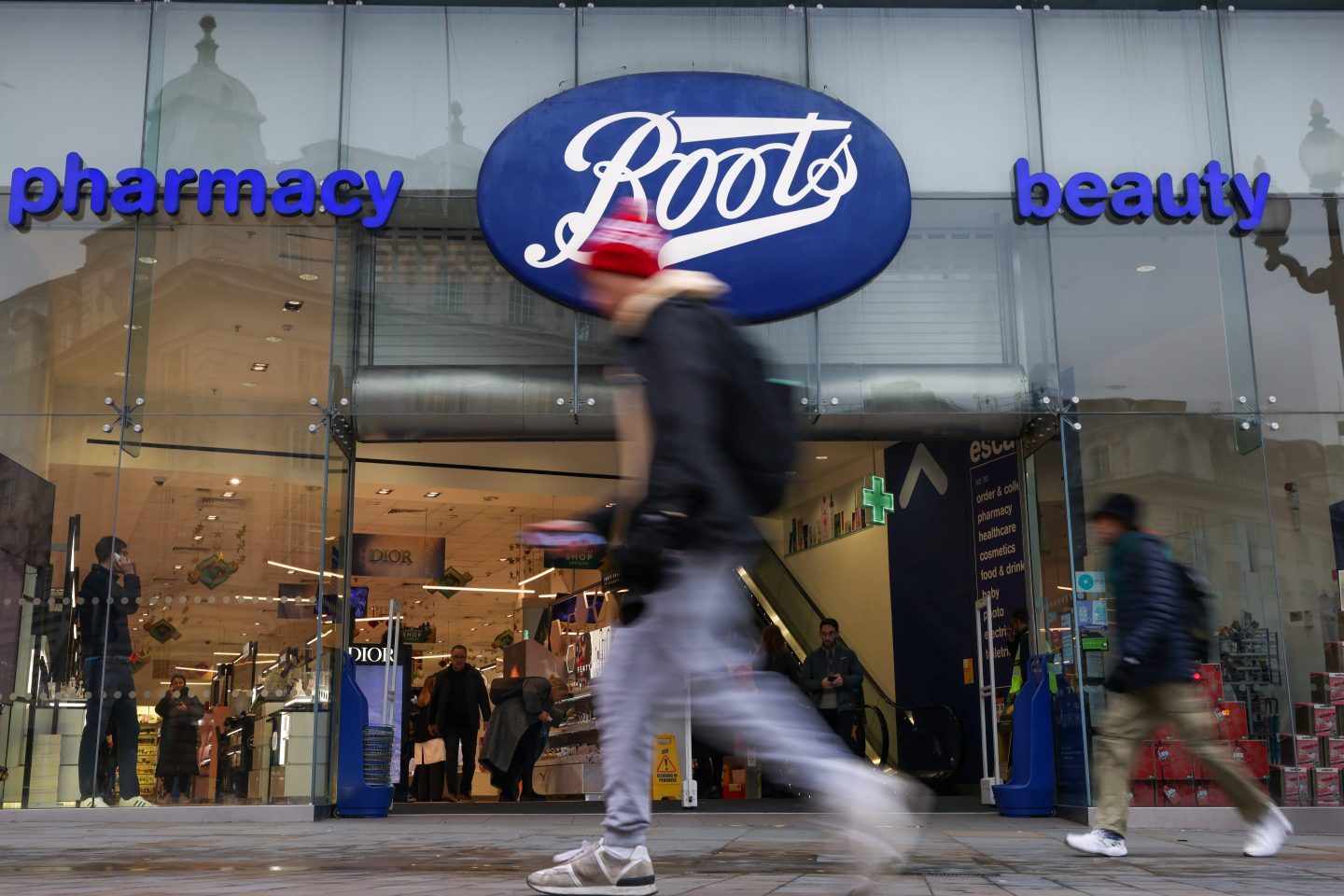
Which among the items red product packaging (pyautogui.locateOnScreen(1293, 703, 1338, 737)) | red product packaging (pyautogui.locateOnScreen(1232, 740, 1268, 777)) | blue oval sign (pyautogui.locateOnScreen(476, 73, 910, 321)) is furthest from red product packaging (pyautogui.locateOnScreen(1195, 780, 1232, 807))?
blue oval sign (pyautogui.locateOnScreen(476, 73, 910, 321))

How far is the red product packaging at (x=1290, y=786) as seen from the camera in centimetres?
906

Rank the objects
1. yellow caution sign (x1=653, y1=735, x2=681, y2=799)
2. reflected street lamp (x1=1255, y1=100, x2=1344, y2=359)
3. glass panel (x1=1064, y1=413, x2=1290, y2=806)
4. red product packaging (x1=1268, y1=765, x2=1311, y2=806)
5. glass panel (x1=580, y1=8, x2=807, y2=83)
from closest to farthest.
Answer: red product packaging (x1=1268, y1=765, x2=1311, y2=806)
glass panel (x1=1064, y1=413, x2=1290, y2=806)
reflected street lamp (x1=1255, y1=100, x2=1344, y2=359)
glass panel (x1=580, y1=8, x2=807, y2=83)
yellow caution sign (x1=653, y1=735, x2=681, y2=799)

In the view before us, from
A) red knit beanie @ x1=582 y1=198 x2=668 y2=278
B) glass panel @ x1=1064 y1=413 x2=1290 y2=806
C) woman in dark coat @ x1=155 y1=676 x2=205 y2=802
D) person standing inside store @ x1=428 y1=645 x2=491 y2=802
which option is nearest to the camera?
red knit beanie @ x1=582 y1=198 x2=668 y2=278

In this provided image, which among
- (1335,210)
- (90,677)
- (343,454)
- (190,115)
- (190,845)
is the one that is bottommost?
(190,845)

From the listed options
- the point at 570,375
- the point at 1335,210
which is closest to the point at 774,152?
the point at 570,375

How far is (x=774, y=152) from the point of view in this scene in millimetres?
10258

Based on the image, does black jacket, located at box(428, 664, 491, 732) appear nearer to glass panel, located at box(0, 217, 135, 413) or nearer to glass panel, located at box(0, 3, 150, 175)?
glass panel, located at box(0, 217, 135, 413)

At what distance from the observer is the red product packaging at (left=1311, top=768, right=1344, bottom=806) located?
29.8 ft

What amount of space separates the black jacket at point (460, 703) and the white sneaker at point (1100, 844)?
8571 millimetres

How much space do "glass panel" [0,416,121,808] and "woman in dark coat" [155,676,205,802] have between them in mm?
209

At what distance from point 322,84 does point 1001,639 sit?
7.33 metres

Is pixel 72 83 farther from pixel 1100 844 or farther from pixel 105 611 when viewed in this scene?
pixel 1100 844

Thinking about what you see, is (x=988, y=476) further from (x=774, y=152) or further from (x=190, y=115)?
(x=190, y=115)

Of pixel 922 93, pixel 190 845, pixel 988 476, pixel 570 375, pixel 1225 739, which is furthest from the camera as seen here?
pixel 988 476
